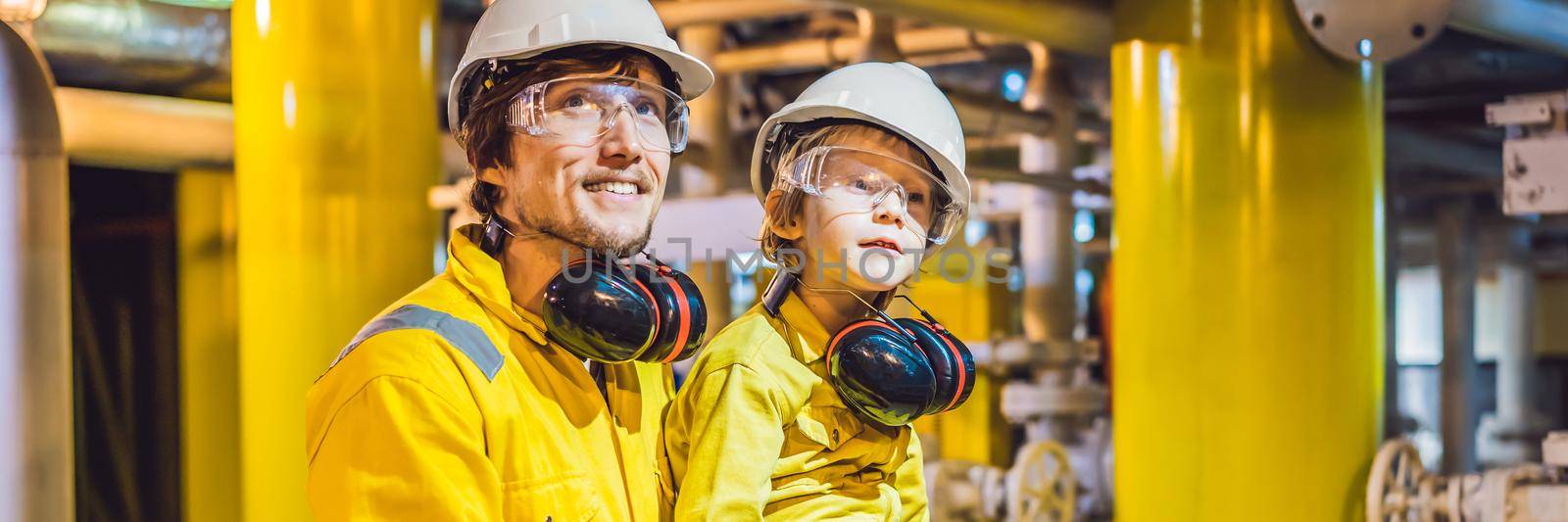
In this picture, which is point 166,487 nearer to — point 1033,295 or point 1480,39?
point 1033,295

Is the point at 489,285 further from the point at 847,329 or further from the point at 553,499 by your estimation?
the point at 847,329

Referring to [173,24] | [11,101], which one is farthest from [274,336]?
[173,24]

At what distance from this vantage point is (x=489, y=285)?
1608 mm

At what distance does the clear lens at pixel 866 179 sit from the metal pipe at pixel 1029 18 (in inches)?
69.5

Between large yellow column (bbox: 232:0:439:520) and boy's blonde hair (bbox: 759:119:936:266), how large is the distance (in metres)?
1.54

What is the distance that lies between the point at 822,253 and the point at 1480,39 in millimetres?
5029

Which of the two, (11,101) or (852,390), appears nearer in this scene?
(852,390)

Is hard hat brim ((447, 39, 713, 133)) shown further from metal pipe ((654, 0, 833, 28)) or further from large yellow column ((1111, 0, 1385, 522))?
metal pipe ((654, 0, 833, 28))

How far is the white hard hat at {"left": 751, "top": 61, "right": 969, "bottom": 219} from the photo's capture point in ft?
6.01

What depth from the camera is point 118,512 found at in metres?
4.79

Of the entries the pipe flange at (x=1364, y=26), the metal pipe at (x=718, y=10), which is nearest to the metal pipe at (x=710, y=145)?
the metal pipe at (x=718, y=10)

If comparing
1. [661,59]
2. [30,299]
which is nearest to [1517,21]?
[661,59]

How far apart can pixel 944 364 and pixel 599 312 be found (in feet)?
1.62

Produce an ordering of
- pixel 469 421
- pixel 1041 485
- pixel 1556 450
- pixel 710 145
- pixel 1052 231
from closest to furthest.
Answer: pixel 469 421
pixel 1556 450
pixel 1041 485
pixel 710 145
pixel 1052 231
